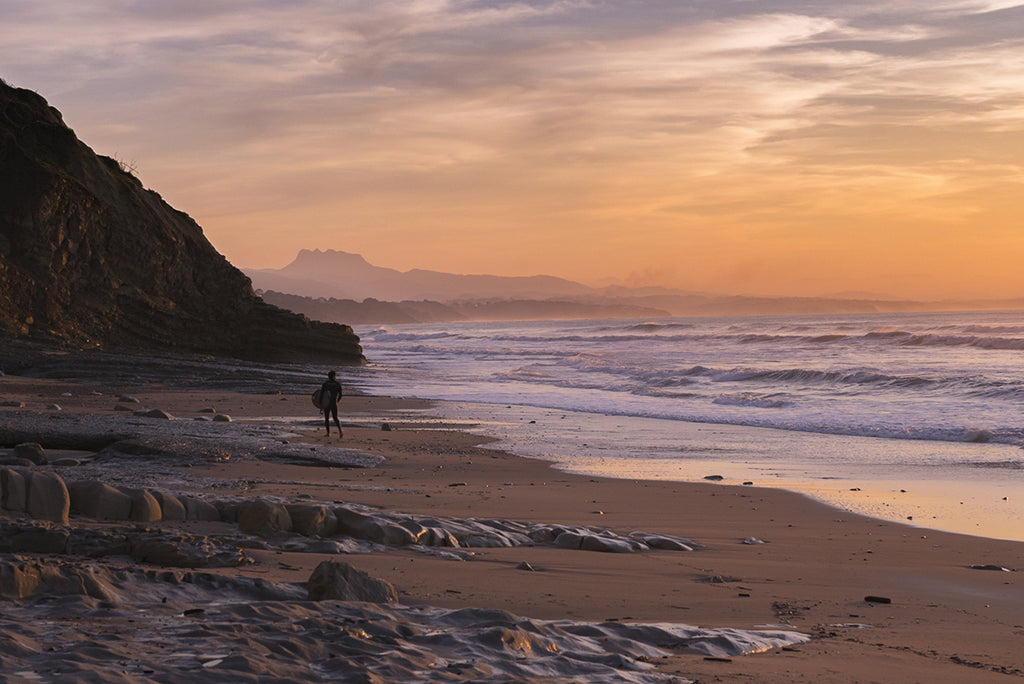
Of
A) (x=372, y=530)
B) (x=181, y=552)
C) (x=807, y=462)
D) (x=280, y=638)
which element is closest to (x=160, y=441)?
(x=372, y=530)

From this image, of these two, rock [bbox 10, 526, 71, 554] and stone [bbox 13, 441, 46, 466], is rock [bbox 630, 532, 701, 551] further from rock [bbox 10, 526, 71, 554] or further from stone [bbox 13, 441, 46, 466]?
stone [bbox 13, 441, 46, 466]

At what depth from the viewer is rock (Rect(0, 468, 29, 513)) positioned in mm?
6076

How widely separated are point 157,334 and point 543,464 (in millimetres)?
23811

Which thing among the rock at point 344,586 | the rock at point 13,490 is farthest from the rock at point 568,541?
the rock at point 13,490

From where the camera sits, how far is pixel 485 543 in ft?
23.4

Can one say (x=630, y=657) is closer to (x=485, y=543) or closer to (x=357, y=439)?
(x=485, y=543)

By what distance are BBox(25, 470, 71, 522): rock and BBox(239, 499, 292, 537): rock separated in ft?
3.80

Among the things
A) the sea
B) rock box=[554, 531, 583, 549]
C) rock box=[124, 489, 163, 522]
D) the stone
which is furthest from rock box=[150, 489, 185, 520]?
the sea

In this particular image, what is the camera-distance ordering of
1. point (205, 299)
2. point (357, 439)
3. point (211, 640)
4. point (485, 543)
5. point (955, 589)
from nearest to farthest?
point (211, 640), point (955, 589), point (485, 543), point (357, 439), point (205, 299)

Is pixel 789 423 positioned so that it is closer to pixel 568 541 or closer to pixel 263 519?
pixel 568 541

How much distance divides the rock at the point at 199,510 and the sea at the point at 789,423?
6757 millimetres

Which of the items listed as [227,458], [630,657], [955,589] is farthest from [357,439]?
[630,657]

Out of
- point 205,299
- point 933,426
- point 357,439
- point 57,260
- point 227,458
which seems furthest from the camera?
point 205,299

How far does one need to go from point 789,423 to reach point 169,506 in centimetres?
1530
